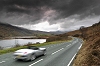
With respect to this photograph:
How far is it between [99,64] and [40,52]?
7.58 m

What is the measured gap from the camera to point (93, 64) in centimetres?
1111

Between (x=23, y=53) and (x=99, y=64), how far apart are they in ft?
22.3

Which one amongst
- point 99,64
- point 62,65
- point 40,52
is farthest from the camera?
point 40,52

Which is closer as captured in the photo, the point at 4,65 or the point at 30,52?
the point at 4,65

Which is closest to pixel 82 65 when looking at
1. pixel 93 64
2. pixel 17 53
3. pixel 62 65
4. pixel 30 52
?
pixel 93 64

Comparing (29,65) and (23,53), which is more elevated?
(23,53)

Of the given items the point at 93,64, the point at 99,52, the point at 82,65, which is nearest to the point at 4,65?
the point at 82,65

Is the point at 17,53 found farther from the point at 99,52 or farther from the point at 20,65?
the point at 99,52

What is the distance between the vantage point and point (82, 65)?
1180 centimetres

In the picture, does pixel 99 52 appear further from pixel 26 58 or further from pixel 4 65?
pixel 4 65

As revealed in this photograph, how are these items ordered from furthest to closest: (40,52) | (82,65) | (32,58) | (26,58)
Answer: (40,52) → (32,58) → (26,58) → (82,65)

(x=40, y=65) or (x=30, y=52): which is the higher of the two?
(x=30, y=52)

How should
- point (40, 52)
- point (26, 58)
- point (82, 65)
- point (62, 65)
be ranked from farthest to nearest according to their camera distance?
point (40, 52) → point (26, 58) → point (62, 65) → point (82, 65)

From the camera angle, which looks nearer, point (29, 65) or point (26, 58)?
point (29, 65)
